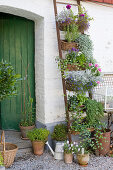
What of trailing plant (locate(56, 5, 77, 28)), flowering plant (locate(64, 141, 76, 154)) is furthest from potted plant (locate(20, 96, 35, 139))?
trailing plant (locate(56, 5, 77, 28))

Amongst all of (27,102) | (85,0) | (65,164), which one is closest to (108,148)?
(65,164)

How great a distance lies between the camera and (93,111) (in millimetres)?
4270

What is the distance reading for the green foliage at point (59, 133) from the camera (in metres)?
4.41

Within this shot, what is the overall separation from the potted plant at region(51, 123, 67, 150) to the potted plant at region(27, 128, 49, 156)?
0.69 ft

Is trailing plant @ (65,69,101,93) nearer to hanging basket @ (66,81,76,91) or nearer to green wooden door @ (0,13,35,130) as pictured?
hanging basket @ (66,81,76,91)

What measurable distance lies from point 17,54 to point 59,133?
2040mm

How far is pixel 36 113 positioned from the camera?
4.96 metres

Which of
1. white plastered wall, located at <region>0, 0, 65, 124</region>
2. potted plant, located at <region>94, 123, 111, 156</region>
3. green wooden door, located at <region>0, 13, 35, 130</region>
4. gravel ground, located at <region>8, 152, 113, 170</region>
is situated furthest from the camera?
green wooden door, located at <region>0, 13, 35, 130</region>

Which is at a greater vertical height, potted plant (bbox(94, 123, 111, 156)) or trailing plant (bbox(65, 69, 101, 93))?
trailing plant (bbox(65, 69, 101, 93))

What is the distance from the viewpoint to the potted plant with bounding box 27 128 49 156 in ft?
14.0

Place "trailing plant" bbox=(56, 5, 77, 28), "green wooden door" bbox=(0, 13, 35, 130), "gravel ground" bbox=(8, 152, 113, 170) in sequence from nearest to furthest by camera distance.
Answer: "gravel ground" bbox=(8, 152, 113, 170), "trailing plant" bbox=(56, 5, 77, 28), "green wooden door" bbox=(0, 13, 35, 130)

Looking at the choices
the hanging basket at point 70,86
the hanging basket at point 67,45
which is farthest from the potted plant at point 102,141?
the hanging basket at point 67,45

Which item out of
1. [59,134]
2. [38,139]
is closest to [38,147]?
[38,139]

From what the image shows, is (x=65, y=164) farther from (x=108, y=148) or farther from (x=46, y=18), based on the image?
(x=46, y=18)
